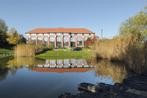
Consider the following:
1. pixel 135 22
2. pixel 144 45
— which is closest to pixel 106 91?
pixel 144 45

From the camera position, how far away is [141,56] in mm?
24141

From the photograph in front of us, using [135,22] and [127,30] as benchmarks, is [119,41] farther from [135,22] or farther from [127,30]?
[127,30]

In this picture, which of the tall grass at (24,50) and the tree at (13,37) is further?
the tree at (13,37)

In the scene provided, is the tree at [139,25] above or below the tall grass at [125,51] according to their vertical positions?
above

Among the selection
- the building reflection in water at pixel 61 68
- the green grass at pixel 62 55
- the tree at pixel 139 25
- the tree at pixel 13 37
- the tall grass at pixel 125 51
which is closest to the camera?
the tall grass at pixel 125 51

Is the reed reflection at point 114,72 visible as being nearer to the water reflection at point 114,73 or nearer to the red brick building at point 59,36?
the water reflection at point 114,73

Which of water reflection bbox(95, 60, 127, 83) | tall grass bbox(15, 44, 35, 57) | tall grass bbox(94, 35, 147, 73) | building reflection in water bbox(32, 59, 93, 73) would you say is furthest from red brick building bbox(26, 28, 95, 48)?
water reflection bbox(95, 60, 127, 83)

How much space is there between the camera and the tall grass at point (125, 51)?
2438cm

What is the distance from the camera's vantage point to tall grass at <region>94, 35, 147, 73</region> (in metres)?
24.4

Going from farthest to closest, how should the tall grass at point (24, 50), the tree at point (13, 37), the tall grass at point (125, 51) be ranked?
the tree at point (13, 37)
the tall grass at point (24, 50)
the tall grass at point (125, 51)

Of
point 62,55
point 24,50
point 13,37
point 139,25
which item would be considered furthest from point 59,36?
point 139,25

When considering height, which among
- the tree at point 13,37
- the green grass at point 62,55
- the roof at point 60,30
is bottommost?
the green grass at point 62,55

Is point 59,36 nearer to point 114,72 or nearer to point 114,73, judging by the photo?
point 114,72

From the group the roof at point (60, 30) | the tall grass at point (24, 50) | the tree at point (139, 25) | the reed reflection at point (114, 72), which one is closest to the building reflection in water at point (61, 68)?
the reed reflection at point (114, 72)
